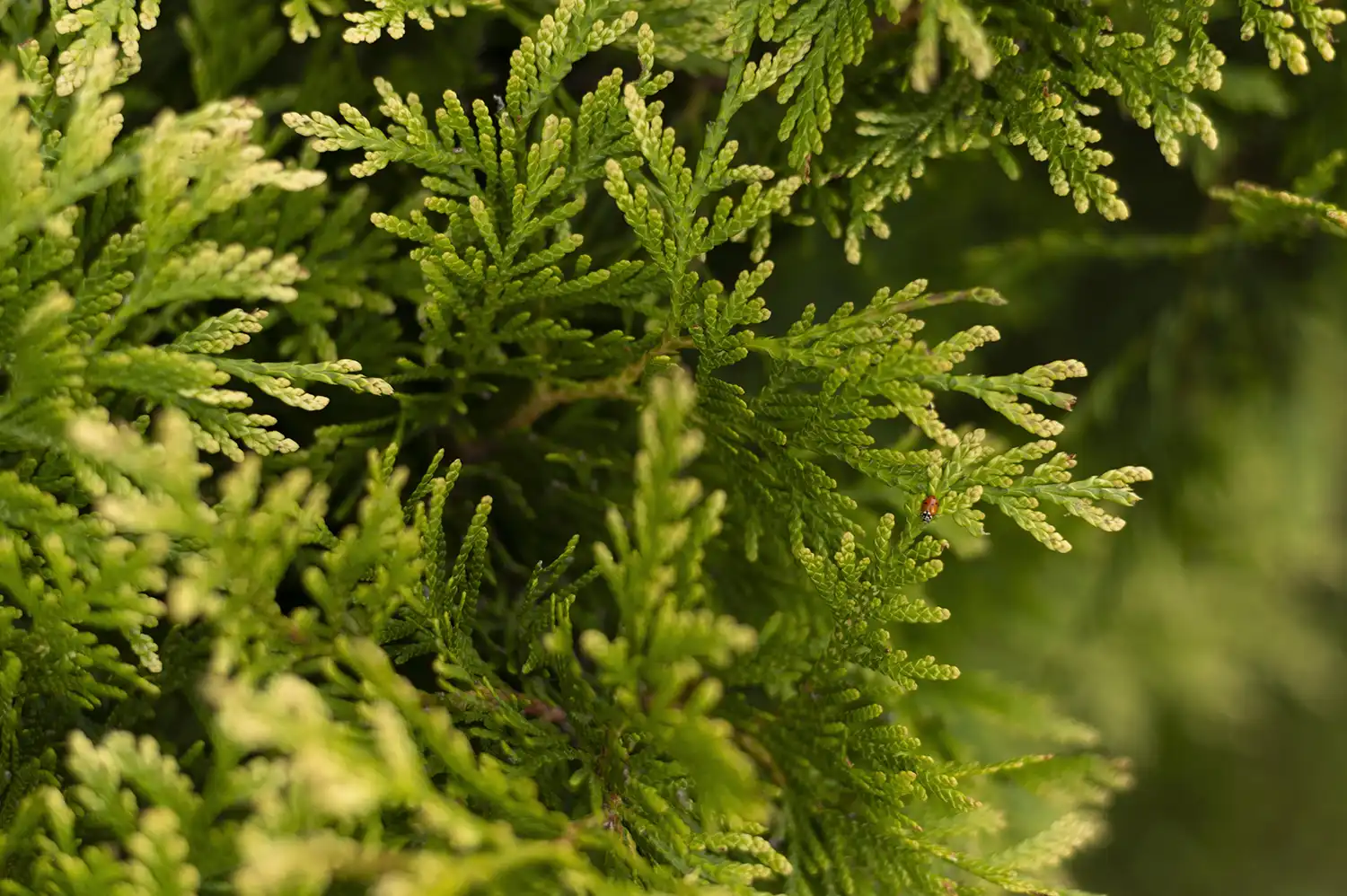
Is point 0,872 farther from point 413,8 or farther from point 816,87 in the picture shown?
point 816,87

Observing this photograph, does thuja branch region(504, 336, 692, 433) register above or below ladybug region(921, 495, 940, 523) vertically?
above

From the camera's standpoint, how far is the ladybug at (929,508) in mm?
1003

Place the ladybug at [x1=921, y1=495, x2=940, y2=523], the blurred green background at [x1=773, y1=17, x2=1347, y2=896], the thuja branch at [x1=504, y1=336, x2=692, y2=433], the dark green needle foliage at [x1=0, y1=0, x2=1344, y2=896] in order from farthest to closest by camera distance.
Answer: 1. the blurred green background at [x1=773, y1=17, x2=1347, y2=896]
2. the thuja branch at [x1=504, y1=336, x2=692, y2=433]
3. the ladybug at [x1=921, y1=495, x2=940, y2=523]
4. the dark green needle foliage at [x1=0, y1=0, x2=1344, y2=896]

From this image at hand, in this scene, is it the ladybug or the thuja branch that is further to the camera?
the thuja branch

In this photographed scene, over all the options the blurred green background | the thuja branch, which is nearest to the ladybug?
the thuja branch

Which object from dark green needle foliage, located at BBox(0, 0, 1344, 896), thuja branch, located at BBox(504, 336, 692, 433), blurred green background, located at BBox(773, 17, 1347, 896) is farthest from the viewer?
blurred green background, located at BBox(773, 17, 1347, 896)

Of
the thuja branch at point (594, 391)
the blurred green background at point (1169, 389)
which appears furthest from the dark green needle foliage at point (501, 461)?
the blurred green background at point (1169, 389)

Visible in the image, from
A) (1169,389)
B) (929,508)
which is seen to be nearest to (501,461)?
(929,508)

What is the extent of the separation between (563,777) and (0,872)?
1.86 feet

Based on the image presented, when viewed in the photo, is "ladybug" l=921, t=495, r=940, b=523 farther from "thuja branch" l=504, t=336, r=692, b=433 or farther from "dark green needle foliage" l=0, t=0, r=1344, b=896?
"thuja branch" l=504, t=336, r=692, b=433

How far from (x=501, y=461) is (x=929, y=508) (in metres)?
0.63

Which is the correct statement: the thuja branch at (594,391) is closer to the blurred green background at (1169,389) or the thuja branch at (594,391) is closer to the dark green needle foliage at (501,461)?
the dark green needle foliage at (501,461)

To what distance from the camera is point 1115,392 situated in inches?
82.7

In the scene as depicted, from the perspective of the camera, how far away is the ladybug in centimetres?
100
